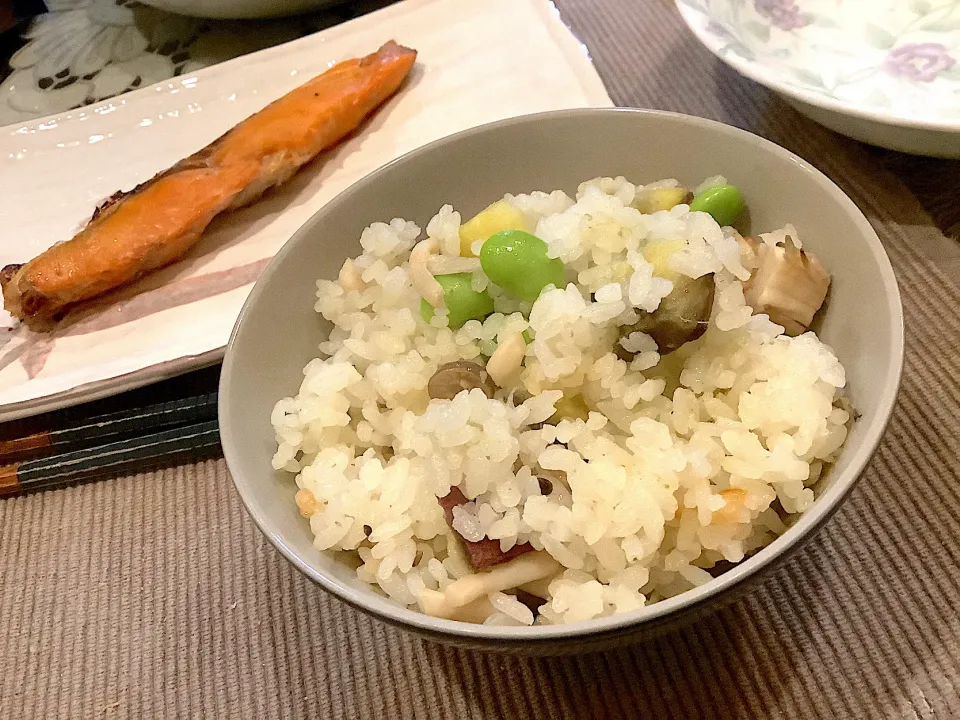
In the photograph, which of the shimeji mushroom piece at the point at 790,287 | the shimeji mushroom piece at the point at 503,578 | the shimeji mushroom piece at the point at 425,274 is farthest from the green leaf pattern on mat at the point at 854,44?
the shimeji mushroom piece at the point at 503,578

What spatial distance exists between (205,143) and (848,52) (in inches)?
48.9

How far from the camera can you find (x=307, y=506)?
0.82 metres

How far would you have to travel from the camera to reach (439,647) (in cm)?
90

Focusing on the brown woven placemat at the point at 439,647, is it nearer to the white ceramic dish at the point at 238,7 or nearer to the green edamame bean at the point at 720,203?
the green edamame bean at the point at 720,203

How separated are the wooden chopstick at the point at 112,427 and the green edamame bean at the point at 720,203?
719 millimetres

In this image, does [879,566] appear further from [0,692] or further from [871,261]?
[0,692]

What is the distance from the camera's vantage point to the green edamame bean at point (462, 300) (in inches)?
36.9

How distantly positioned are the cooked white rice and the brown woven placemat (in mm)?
146

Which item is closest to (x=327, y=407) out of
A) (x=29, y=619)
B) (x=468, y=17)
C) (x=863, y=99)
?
(x=29, y=619)

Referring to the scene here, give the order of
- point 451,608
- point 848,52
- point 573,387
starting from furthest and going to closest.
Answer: point 848,52, point 573,387, point 451,608

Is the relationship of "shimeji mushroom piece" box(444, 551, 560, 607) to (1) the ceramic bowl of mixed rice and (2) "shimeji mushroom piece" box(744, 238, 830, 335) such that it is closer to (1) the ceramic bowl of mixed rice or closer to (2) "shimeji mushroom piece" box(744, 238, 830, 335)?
(1) the ceramic bowl of mixed rice

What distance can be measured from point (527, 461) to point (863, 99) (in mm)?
942

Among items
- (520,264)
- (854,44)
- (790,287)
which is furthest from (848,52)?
(520,264)

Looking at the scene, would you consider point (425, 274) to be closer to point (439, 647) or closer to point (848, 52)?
point (439, 647)
